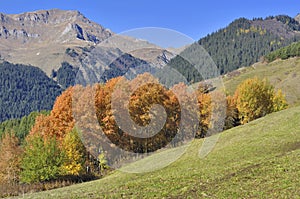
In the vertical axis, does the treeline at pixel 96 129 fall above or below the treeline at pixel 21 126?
below

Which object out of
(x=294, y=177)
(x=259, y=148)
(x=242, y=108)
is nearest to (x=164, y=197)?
(x=294, y=177)

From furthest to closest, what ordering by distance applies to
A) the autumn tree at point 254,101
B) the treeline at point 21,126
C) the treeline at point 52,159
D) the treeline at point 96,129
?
the treeline at point 21,126, the autumn tree at point 254,101, the treeline at point 96,129, the treeline at point 52,159

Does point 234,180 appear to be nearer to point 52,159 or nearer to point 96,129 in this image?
point 52,159

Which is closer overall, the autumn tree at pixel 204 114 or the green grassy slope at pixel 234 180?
the green grassy slope at pixel 234 180

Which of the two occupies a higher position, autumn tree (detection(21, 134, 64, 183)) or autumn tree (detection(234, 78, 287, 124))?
autumn tree (detection(234, 78, 287, 124))

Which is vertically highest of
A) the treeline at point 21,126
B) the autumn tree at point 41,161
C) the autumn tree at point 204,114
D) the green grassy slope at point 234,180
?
the treeline at point 21,126

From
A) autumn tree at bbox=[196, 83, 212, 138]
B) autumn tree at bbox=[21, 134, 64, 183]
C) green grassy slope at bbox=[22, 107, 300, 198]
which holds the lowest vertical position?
green grassy slope at bbox=[22, 107, 300, 198]

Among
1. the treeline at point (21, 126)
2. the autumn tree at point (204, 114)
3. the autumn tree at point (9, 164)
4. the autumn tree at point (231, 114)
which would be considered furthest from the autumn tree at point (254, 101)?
the treeline at point (21, 126)

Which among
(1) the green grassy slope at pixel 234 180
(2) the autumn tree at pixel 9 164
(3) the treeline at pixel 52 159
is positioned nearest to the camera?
(1) the green grassy slope at pixel 234 180

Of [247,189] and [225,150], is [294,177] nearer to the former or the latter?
[247,189]

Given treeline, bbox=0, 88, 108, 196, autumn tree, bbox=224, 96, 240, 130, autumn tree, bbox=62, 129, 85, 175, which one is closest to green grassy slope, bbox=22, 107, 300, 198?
treeline, bbox=0, 88, 108, 196

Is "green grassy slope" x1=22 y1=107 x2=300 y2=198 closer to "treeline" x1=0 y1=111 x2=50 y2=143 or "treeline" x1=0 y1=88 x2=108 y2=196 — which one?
"treeline" x1=0 y1=88 x2=108 y2=196

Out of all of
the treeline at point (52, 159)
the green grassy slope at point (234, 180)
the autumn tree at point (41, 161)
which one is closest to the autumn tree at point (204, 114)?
the treeline at point (52, 159)

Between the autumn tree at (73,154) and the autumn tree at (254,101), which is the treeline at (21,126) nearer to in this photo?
the autumn tree at (254,101)
